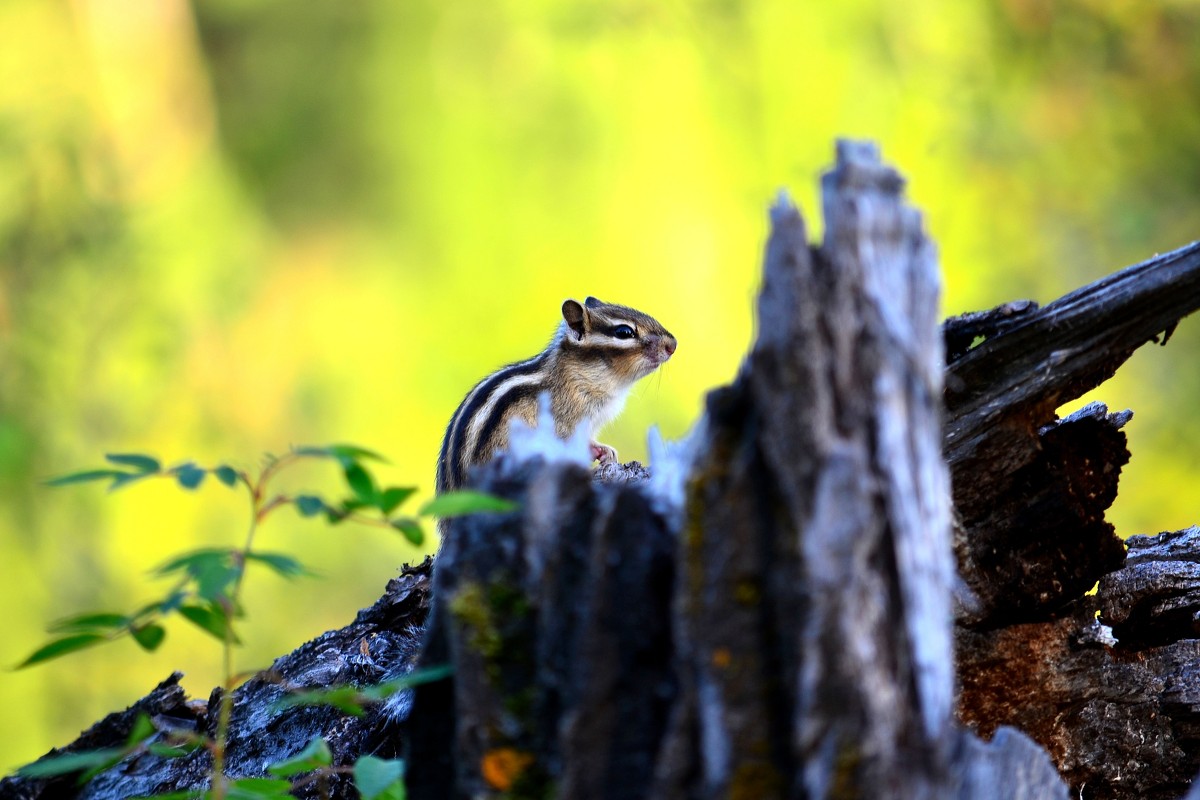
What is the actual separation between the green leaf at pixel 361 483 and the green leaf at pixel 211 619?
24 cm

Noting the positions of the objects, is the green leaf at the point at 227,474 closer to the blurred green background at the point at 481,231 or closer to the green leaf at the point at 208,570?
the green leaf at the point at 208,570

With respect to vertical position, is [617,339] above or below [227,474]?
above

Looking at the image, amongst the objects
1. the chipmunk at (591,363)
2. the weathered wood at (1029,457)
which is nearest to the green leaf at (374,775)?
the weathered wood at (1029,457)

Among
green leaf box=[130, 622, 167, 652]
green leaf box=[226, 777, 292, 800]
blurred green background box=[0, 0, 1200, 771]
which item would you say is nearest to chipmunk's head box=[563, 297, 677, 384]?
blurred green background box=[0, 0, 1200, 771]

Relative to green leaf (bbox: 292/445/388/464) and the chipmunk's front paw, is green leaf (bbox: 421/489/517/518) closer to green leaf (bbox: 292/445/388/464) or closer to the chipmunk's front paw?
green leaf (bbox: 292/445/388/464)

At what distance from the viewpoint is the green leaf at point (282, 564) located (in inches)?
58.3

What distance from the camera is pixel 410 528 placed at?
155 cm

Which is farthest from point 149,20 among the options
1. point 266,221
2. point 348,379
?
point 348,379

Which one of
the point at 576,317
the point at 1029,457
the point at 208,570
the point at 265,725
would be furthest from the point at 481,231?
the point at 208,570

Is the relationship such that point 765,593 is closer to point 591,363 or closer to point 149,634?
point 149,634

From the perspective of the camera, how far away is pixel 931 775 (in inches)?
58.1

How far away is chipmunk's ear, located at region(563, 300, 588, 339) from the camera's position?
5578 millimetres

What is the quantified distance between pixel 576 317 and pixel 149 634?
4.11m

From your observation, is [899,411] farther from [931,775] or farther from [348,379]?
[348,379]
